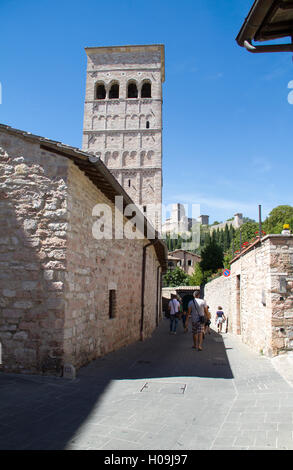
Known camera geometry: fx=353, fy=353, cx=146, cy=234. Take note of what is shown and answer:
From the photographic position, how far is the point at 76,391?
4.71 metres

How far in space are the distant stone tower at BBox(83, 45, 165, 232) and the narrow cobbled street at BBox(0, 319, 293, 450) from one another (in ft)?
78.8

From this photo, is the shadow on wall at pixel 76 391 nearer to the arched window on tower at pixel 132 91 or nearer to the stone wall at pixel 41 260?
the stone wall at pixel 41 260

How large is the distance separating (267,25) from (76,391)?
192 inches

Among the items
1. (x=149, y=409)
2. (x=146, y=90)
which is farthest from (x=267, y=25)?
(x=146, y=90)

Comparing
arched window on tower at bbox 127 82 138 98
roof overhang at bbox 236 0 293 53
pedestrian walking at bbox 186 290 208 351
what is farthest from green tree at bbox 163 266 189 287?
roof overhang at bbox 236 0 293 53

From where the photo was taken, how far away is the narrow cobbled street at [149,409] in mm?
3215

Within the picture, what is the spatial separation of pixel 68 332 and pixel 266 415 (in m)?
2.99

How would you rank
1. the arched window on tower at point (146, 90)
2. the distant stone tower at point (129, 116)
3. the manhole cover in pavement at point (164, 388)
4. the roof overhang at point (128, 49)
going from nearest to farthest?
the manhole cover in pavement at point (164, 388) < the distant stone tower at point (129, 116) < the roof overhang at point (128, 49) < the arched window on tower at point (146, 90)

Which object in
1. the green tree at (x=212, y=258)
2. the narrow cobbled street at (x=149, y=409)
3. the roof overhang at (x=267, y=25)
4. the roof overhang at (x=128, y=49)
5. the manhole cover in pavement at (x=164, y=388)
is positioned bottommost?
the manhole cover in pavement at (x=164, y=388)

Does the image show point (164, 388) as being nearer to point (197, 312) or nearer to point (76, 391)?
point (76, 391)

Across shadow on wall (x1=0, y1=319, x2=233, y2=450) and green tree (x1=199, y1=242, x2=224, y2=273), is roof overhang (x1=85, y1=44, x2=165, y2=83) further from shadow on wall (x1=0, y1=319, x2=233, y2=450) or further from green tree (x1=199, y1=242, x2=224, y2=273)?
shadow on wall (x1=0, y1=319, x2=233, y2=450)

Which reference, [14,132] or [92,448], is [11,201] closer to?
[14,132]

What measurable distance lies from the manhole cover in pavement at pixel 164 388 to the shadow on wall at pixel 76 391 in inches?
7.1

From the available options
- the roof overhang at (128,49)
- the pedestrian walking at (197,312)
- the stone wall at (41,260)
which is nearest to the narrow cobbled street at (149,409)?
the stone wall at (41,260)
